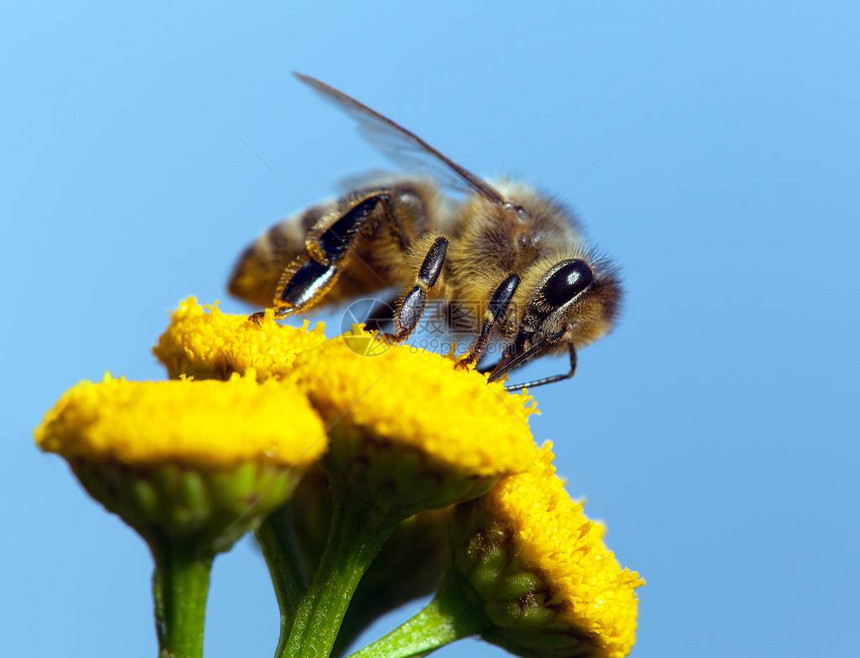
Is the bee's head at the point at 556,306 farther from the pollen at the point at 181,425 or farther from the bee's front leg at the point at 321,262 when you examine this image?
the pollen at the point at 181,425

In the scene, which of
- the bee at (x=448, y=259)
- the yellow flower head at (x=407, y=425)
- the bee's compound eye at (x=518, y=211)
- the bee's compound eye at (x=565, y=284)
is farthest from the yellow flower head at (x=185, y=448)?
the bee's compound eye at (x=518, y=211)

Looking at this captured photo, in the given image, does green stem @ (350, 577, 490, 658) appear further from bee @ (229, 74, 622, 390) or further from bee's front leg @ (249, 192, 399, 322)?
bee's front leg @ (249, 192, 399, 322)

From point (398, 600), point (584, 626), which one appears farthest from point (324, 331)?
point (584, 626)

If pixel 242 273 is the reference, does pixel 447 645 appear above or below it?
below

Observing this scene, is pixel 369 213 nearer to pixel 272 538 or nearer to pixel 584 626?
pixel 272 538

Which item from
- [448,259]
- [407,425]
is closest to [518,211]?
[448,259]

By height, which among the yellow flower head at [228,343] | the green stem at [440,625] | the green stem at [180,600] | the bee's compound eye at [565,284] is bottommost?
the green stem at [180,600]
